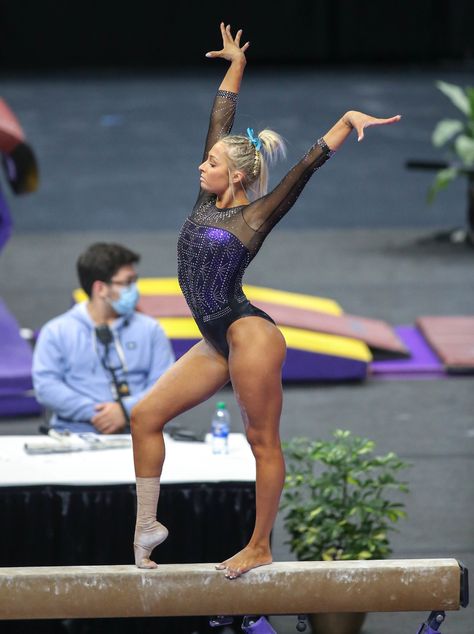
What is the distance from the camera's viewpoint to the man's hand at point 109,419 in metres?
6.09

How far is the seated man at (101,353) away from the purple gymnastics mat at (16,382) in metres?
1.60

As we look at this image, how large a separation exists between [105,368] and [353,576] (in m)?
2.42

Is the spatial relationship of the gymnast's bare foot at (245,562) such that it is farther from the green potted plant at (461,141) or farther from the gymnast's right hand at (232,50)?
the green potted plant at (461,141)

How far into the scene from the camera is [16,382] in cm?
789

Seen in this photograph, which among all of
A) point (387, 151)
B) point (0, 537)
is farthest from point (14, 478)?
point (387, 151)

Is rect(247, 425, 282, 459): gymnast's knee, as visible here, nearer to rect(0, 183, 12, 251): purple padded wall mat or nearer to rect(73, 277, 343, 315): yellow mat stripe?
rect(0, 183, 12, 251): purple padded wall mat

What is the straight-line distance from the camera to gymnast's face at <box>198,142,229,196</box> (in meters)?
4.04

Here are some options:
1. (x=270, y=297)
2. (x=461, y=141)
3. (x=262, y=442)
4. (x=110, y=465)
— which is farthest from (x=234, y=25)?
(x=262, y=442)

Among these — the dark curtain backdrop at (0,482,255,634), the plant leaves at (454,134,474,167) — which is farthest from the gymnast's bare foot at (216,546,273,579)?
the plant leaves at (454,134,474,167)

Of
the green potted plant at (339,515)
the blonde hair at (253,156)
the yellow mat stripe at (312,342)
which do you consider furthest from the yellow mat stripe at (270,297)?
the blonde hair at (253,156)

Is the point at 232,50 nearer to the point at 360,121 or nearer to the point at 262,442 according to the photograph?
the point at 360,121

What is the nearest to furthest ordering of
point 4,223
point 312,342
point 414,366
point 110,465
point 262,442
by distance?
point 262,442 → point 110,465 → point 4,223 → point 312,342 → point 414,366

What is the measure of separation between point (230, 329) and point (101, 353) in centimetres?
229

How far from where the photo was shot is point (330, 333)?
887 cm
